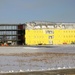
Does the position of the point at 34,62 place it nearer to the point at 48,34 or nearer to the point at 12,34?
the point at 48,34

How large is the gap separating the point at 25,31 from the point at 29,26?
300cm

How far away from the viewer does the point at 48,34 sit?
147m

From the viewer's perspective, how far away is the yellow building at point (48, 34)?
14600 cm

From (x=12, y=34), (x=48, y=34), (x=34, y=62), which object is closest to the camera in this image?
(x=34, y=62)

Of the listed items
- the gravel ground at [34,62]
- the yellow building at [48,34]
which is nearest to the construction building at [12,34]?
the yellow building at [48,34]

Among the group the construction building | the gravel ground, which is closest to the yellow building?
the construction building

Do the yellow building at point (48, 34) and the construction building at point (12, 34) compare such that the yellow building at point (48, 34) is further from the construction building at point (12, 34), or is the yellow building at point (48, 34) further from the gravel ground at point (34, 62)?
the gravel ground at point (34, 62)

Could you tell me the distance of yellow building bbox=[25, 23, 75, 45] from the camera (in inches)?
5748

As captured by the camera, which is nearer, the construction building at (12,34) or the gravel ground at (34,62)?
the gravel ground at (34,62)

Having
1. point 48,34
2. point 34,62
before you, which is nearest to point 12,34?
point 48,34

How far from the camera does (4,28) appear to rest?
497 ft

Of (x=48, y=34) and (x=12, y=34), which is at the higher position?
(x=12, y=34)

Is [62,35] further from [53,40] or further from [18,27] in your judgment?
[18,27]

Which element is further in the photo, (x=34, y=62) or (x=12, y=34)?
(x=12, y=34)
